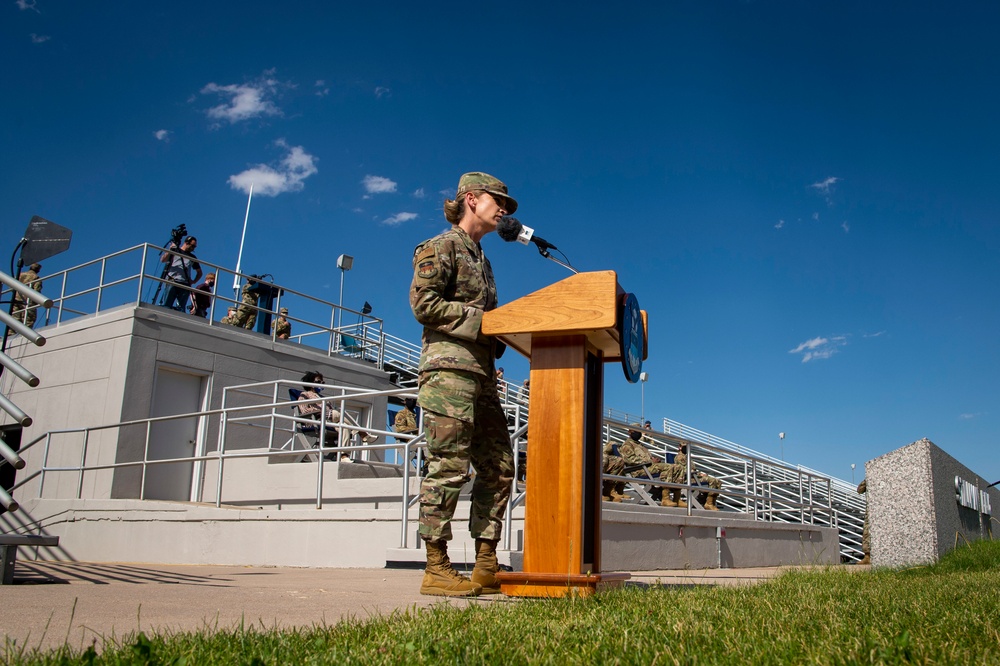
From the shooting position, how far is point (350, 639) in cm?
209

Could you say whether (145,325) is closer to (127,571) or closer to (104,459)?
(104,459)

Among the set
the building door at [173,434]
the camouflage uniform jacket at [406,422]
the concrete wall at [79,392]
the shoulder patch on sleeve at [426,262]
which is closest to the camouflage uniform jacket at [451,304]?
the shoulder patch on sleeve at [426,262]

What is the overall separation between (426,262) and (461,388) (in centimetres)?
63

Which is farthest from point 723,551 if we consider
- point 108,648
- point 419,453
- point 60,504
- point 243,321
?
point 243,321

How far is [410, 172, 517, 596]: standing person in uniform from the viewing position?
12.0 feet

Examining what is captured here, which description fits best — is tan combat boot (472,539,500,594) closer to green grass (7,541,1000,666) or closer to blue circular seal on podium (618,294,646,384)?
green grass (7,541,1000,666)

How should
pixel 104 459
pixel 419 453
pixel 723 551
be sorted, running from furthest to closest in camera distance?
pixel 104 459
pixel 723 551
pixel 419 453

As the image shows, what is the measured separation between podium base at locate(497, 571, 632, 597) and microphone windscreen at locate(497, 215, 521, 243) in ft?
5.10

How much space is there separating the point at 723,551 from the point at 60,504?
30.2 feet

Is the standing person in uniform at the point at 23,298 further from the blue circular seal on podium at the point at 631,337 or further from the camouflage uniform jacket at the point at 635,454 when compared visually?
the blue circular seal on podium at the point at 631,337

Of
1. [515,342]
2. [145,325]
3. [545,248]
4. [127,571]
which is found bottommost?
[127,571]

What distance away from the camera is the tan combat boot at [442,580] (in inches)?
142

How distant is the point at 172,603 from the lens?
3086mm

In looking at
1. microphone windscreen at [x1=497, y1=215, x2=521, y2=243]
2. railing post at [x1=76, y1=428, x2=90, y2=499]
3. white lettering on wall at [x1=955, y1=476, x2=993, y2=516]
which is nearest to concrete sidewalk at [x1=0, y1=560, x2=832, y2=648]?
microphone windscreen at [x1=497, y1=215, x2=521, y2=243]
